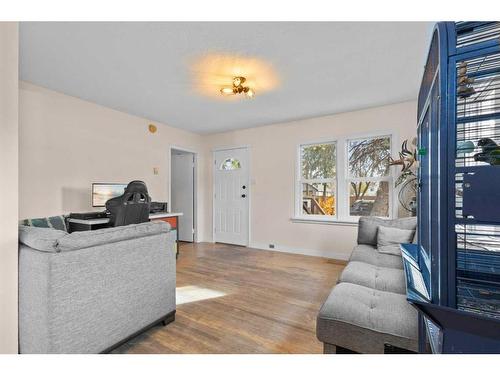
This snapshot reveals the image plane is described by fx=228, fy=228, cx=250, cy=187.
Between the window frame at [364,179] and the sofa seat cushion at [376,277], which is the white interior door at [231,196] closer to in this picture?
the window frame at [364,179]

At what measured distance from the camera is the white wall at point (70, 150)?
2.74 metres

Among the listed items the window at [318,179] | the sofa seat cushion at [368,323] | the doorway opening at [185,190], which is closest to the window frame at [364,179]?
the window at [318,179]

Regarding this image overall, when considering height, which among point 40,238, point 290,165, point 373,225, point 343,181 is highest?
point 290,165

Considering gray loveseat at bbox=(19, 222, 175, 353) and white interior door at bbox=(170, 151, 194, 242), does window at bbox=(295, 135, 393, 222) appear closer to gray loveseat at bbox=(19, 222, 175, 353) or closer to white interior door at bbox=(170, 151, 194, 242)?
white interior door at bbox=(170, 151, 194, 242)

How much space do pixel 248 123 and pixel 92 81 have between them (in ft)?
8.35

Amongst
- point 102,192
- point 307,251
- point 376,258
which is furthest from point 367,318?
point 102,192

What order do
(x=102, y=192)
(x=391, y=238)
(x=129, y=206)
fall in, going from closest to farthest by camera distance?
1. (x=129, y=206)
2. (x=391, y=238)
3. (x=102, y=192)

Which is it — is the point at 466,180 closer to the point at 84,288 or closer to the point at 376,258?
the point at 84,288

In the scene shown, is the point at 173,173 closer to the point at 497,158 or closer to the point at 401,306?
the point at 401,306

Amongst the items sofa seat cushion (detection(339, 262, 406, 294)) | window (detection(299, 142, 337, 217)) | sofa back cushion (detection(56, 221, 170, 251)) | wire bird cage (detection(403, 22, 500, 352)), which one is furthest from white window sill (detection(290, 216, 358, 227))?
wire bird cage (detection(403, 22, 500, 352))

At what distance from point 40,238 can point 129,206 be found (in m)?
1.14

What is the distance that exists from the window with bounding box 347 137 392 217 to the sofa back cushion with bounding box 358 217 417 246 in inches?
26.1

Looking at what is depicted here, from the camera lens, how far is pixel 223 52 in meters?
2.13

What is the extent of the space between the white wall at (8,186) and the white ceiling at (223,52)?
2.29ft
